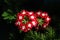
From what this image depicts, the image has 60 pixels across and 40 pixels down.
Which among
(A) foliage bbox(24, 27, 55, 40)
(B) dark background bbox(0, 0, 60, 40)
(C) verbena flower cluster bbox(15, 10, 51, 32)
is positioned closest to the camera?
(C) verbena flower cluster bbox(15, 10, 51, 32)

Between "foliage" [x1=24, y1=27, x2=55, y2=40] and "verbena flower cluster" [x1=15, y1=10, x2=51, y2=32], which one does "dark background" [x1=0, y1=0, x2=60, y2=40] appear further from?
"verbena flower cluster" [x1=15, y1=10, x2=51, y2=32]

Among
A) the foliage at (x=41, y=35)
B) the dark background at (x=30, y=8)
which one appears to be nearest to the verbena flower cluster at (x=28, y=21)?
the foliage at (x=41, y=35)

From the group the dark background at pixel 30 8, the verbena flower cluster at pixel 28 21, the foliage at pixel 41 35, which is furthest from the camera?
the dark background at pixel 30 8

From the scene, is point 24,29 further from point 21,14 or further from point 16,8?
point 16,8

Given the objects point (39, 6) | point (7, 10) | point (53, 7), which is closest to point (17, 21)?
point (7, 10)

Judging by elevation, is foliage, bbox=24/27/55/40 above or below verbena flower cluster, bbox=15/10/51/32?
below

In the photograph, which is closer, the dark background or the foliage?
the foliage

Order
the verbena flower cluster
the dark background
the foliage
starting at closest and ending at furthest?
the verbena flower cluster
the foliage
the dark background

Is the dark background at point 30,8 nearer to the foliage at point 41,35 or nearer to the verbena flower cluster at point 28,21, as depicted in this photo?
the foliage at point 41,35

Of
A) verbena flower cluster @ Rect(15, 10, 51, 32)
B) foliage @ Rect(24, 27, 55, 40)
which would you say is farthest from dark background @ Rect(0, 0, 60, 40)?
verbena flower cluster @ Rect(15, 10, 51, 32)
